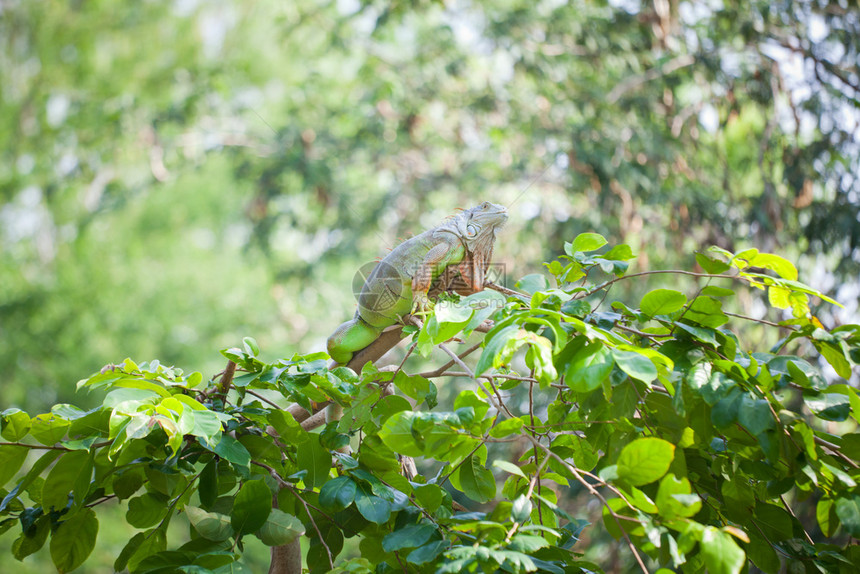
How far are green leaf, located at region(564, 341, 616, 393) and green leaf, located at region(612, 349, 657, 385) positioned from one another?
0.06 ft

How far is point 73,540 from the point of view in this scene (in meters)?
1.54

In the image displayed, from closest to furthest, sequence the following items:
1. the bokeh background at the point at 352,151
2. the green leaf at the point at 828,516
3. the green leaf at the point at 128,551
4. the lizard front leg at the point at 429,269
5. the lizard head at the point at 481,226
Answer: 1. the green leaf at the point at 828,516
2. the green leaf at the point at 128,551
3. the lizard front leg at the point at 429,269
4. the lizard head at the point at 481,226
5. the bokeh background at the point at 352,151

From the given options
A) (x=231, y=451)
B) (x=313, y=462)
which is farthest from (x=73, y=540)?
(x=313, y=462)

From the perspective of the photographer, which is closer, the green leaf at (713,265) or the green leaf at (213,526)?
the green leaf at (213,526)

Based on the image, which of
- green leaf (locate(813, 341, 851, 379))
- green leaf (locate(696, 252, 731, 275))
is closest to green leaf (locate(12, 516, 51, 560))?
green leaf (locate(696, 252, 731, 275))

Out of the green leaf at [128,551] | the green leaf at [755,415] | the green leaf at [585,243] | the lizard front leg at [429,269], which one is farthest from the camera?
the lizard front leg at [429,269]

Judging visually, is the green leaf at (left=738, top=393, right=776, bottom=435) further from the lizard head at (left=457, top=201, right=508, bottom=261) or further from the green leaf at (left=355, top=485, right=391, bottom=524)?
the lizard head at (left=457, top=201, right=508, bottom=261)

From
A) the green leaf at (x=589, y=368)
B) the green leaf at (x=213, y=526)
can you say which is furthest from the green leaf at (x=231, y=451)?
the green leaf at (x=589, y=368)

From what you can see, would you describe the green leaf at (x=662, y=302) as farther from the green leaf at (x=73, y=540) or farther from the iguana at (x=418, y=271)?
the green leaf at (x=73, y=540)

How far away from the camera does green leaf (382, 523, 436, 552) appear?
52.1 inches

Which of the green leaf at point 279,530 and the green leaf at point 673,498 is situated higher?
the green leaf at point 673,498

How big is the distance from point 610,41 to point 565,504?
15.4 ft

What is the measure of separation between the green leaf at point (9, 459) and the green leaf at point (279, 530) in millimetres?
598

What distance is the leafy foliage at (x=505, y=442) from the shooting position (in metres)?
1.23
